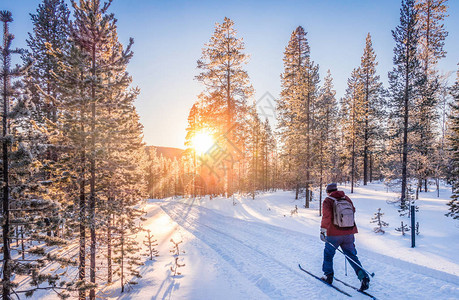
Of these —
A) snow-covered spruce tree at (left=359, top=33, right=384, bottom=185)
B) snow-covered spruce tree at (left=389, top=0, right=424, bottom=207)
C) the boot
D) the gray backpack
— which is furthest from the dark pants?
snow-covered spruce tree at (left=359, top=33, right=384, bottom=185)

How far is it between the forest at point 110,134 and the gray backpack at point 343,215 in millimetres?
6785

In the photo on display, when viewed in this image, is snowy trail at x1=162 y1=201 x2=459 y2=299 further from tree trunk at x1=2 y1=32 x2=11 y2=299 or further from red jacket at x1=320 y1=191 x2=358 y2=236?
tree trunk at x1=2 y1=32 x2=11 y2=299

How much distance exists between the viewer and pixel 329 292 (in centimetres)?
518

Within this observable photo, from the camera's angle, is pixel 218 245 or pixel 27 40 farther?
pixel 27 40

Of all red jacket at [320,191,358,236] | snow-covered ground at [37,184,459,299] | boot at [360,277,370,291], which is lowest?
snow-covered ground at [37,184,459,299]

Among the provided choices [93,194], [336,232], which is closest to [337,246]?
[336,232]

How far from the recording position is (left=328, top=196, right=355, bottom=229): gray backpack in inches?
220

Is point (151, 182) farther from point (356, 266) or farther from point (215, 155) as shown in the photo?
point (356, 266)

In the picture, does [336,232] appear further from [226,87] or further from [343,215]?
[226,87]

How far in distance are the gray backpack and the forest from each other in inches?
267

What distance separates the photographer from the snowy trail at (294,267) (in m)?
5.11

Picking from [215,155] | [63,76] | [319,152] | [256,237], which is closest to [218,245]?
[256,237]

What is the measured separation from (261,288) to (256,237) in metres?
4.57

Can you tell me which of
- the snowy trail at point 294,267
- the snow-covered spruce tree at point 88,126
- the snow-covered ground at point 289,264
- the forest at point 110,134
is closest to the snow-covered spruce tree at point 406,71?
the forest at point 110,134
